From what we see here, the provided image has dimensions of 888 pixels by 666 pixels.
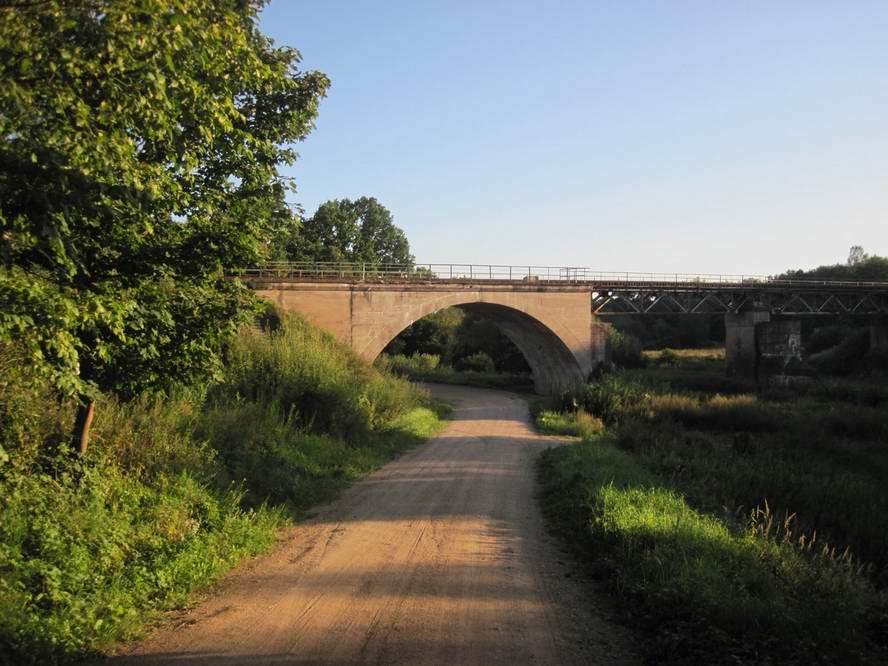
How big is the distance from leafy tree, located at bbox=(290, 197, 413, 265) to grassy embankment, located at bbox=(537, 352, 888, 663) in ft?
116

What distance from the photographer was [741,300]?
5238 centimetres

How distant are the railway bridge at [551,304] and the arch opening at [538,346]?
0.31 feet

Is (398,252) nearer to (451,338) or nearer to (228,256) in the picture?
(451,338)

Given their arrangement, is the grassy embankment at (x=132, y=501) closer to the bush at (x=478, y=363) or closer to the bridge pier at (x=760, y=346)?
the bridge pier at (x=760, y=346)

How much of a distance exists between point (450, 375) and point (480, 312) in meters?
11.1

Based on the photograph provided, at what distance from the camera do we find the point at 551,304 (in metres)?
43.8

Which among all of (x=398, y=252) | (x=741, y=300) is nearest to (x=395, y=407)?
(x=741, y=300)

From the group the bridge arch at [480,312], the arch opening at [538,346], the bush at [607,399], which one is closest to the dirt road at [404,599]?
the bush at [607,399]

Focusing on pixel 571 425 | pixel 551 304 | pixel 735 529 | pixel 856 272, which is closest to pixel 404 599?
pixel 735 529

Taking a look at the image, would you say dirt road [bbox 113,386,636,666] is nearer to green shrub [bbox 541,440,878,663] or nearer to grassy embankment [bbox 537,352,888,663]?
green shrub [bbox 541,440,878,663]

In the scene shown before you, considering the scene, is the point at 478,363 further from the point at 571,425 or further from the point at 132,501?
the point at 132,501

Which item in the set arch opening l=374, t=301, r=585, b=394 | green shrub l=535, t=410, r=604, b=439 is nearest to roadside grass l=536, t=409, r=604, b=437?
green shrub l=535, t=410, r=604, b=439

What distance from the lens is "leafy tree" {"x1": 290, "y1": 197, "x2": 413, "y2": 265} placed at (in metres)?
60.3

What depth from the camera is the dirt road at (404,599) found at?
513cm
